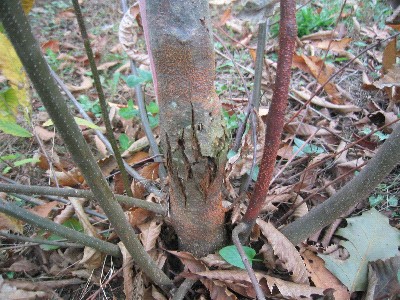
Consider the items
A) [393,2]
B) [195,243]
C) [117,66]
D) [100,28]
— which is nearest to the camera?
[393,2]

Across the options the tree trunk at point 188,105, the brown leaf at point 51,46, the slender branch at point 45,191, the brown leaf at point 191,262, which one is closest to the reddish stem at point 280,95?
the tree trunk at point 188,105

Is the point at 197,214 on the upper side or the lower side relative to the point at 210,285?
upper

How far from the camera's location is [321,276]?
2.85 ft

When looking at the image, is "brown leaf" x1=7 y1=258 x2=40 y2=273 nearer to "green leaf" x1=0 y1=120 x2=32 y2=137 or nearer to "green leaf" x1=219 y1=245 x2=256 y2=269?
"green leaf" x1=0 y1=120 x2=32 y2=137

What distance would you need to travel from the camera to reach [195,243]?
2.94 feet

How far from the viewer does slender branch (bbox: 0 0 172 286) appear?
13.9 inches

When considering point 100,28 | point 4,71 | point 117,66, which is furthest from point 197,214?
point 100,28

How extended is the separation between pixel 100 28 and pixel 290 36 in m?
2.14

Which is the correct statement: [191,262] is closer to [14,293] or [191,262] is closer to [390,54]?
[14,293]

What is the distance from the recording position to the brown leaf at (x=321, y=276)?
0.84 metres

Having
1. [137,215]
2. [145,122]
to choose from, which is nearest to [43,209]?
[137,215]

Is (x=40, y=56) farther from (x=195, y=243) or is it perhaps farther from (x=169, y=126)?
(x=195, y=243)

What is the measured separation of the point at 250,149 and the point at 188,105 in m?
0.35

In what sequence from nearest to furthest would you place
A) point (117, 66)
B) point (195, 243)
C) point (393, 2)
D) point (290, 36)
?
point (290, 36)
point (393, 2)
point (195, 243)
point (117, 66)
